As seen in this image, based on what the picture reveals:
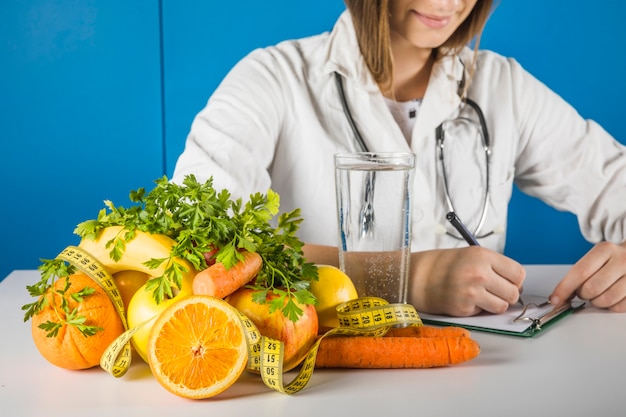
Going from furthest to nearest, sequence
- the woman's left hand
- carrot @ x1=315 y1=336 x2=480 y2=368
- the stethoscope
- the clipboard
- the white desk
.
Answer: the stethoscope, the woman's left hand, the clipboard, carrot @ x1=315 y1=336 x2=480 y2=368, the white desk

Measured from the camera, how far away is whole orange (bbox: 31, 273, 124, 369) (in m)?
0.86

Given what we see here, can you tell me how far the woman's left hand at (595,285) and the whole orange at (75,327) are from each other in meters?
0.70

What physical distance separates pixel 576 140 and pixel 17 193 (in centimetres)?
199

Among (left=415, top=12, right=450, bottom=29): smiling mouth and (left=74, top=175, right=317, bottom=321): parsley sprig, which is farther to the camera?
(left=415, top=12, right=450, bottom=29): smiling mouth

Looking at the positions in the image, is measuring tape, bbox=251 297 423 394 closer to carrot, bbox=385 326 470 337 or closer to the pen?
carrot, bbox=385 326 470 337

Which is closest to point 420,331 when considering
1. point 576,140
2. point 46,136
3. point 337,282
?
point 337,282

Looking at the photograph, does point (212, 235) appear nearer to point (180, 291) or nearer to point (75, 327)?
point (180, 291)

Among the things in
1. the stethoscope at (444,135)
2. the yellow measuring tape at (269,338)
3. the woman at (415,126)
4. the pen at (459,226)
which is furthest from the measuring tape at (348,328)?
the stethoscope at (444,135)

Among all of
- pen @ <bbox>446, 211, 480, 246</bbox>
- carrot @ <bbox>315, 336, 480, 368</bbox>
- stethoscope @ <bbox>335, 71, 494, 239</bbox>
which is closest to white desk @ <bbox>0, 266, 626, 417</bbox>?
carrot @ <bbox>315, 336, 480, 368</bbox>

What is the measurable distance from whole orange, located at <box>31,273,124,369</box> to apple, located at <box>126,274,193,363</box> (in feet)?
0.10

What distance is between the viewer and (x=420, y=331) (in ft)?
3.17

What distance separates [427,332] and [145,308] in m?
0.35

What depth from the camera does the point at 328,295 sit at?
3.16ft

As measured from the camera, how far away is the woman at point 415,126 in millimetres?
1800
